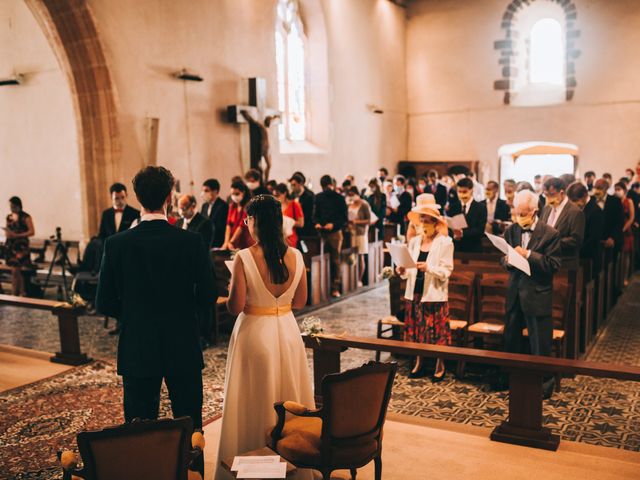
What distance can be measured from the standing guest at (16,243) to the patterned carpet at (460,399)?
1592 millimetres

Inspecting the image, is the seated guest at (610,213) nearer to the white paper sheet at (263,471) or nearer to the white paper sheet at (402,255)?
the white paper sheet at (402,255)

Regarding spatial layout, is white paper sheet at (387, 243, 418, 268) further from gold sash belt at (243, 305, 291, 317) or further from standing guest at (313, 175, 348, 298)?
standing guest at (313, 175, 348, 298)

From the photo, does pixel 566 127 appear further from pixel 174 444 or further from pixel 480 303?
pixel 174 444

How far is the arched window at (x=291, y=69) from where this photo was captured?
45.4 ft

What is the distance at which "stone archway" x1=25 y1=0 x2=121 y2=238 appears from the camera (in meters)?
8.74

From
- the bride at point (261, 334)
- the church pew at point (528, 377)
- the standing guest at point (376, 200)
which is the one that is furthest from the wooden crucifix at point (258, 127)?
the bride at point (261, 334)

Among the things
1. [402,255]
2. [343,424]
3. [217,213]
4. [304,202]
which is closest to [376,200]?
[304,202]

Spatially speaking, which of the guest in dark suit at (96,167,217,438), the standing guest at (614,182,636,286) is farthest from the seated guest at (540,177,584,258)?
the standing guest at (614,182,636,286)

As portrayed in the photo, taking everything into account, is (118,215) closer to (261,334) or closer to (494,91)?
(261,334)

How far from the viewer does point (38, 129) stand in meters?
10.0

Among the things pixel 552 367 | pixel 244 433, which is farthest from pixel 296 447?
pixel 552 367

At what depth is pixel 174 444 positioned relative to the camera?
243 cm

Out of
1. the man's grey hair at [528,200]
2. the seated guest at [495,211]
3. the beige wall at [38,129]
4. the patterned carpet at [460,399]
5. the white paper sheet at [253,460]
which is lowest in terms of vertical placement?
the patterned carpet at [460,399]

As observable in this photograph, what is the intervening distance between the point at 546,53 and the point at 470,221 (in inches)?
450
